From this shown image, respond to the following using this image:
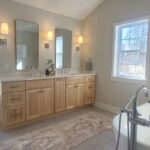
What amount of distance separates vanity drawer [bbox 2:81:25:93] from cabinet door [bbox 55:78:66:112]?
0.78m

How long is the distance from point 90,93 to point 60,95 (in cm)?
100

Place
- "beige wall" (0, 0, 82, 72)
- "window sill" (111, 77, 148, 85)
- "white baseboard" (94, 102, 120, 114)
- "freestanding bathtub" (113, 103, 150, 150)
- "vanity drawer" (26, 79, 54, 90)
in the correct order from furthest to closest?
A: "white baseboard" (94, 102, 120, 114), "window sill" (111, 77, 148, 85), "beige wall" (0, 0, 82, 72), "vanity drawer" (26, 79, 54, 90), "freestanding bathtub" (113, 103, 150, 150)

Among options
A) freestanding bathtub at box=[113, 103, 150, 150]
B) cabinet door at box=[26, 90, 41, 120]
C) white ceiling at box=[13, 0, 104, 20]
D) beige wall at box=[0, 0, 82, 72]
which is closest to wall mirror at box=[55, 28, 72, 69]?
beige wall at box=[0, 0, 82, 72]

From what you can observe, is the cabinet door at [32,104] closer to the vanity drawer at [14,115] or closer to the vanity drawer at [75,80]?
the vanity drawer at [14,115]

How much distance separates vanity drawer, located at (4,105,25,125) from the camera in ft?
8.51

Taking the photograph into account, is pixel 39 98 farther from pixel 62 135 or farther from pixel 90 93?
pixel 90 93

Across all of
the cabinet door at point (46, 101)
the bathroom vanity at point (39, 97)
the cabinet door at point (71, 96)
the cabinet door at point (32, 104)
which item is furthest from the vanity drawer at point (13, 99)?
the cabinet door at point (71, 96)

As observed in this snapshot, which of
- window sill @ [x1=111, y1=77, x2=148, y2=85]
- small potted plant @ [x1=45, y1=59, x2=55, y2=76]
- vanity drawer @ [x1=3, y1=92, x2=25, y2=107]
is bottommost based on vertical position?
vanity drawer @ [x1=3, y1=92, x2=25, y2=107]

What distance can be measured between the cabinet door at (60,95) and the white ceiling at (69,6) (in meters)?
1.75

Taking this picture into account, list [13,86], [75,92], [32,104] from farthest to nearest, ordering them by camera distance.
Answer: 1. [75,92]
2. [32,104]
3. [13,86]

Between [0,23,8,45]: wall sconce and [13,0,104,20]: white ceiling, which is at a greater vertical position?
[13,0,104,20]: white ceiling

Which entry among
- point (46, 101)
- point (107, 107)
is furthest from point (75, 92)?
point (107, 107)

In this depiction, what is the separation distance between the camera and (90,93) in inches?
158

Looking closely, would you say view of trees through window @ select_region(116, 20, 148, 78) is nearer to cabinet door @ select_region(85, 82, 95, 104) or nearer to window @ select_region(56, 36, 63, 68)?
cabinet door @ select_region(85, 82, 95, 104)
